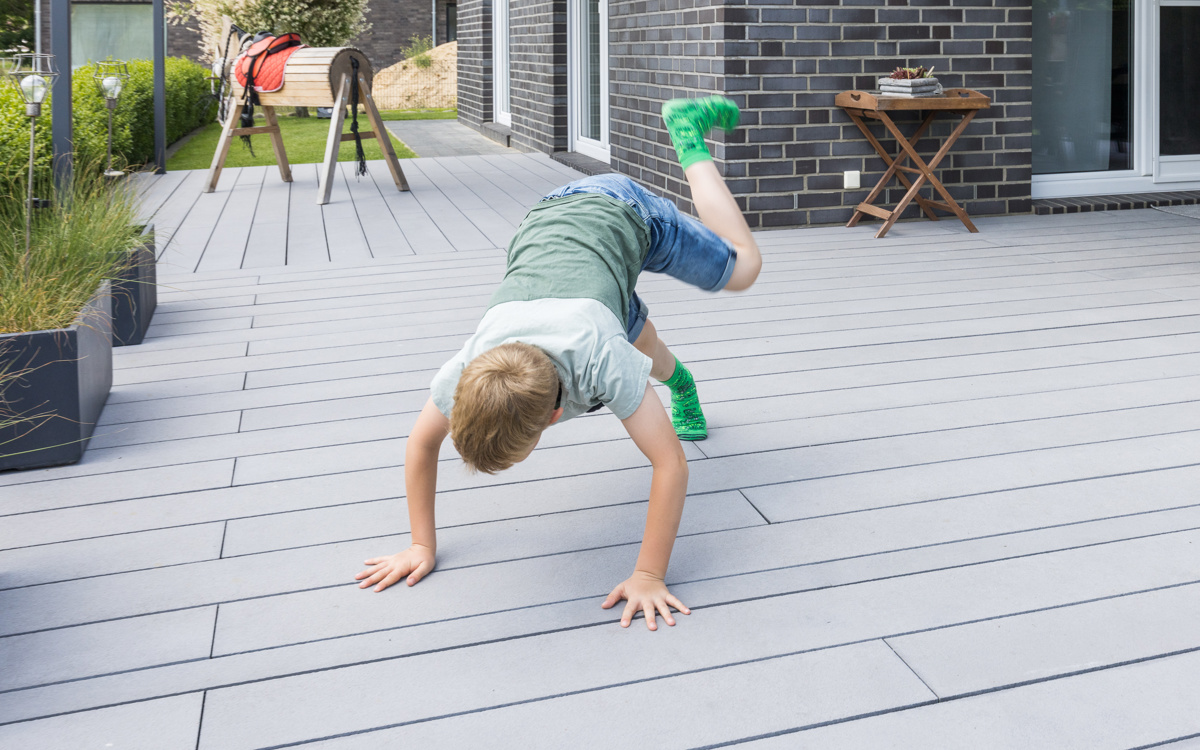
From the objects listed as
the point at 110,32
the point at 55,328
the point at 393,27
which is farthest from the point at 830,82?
the point at 393,27

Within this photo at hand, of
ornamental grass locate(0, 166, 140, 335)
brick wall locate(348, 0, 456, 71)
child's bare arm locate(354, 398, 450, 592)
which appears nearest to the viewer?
child's bare arm locate(354, 398, 450, 592)

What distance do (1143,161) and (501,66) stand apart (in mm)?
6859

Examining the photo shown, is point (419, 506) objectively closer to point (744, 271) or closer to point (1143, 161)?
point (744, 271)

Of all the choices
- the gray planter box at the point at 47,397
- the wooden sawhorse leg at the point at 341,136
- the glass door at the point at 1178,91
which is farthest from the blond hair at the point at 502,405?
the glass door at the point at 1178,91

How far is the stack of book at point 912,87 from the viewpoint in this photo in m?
5.10

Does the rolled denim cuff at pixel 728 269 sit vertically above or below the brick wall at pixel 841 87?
below

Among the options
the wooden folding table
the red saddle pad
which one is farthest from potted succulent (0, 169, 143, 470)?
the red saddle pad

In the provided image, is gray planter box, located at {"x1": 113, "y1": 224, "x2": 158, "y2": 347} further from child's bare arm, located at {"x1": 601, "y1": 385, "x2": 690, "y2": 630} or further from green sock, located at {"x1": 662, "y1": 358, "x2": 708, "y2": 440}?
child's bare arm, located at {"x1": 601, "y1": 385, "x2": 690, "y2": 630}

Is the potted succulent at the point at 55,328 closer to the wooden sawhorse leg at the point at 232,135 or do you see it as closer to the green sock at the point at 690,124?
the green sock at the point at 690,124

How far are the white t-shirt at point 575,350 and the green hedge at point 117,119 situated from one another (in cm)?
254

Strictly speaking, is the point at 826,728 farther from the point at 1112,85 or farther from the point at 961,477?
the point at 1112,85

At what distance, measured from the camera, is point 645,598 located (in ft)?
5.82

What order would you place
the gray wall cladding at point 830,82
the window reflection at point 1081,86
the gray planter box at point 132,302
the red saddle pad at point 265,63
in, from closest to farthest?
1. the gray planter box at point 132,302
2. the gray wall cladding at point 830,82
3. the window reflection at point 1081,86
4. the red saddle pad at point 265,63

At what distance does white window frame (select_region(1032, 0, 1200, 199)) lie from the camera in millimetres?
6141
